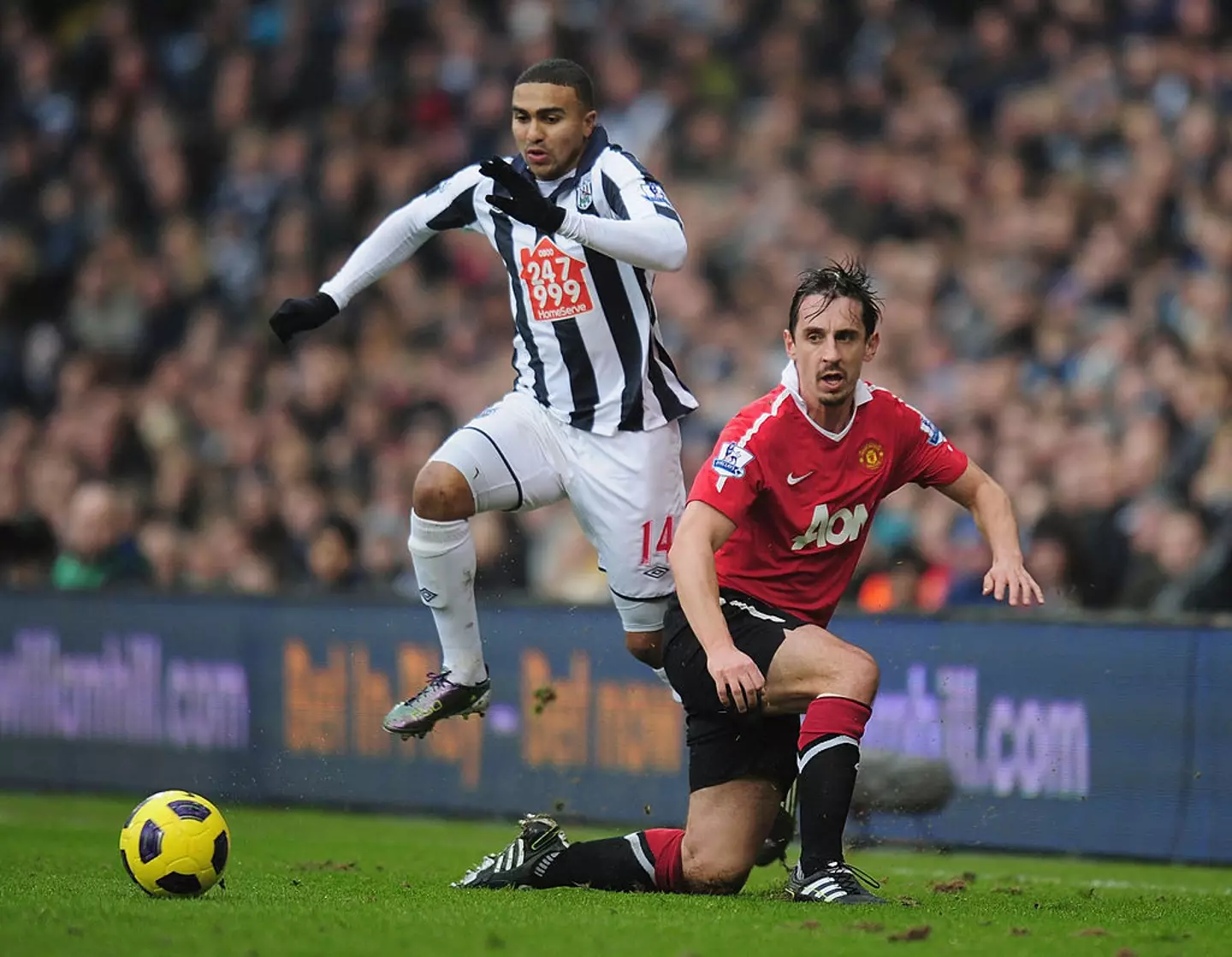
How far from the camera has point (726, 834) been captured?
7539mm

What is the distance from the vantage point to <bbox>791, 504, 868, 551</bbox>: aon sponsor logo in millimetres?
7570

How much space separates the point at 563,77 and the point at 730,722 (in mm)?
2624

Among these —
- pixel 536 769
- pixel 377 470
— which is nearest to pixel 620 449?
pixel 536 769

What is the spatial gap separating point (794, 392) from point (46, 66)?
1563cm

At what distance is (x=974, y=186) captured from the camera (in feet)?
49.6

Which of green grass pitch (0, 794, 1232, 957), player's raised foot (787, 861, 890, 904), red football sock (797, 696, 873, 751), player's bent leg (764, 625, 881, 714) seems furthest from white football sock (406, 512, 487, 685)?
player's raised foot (787, 861, 890, 904)

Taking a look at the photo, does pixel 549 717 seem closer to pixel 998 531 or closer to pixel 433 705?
pixel 433 705

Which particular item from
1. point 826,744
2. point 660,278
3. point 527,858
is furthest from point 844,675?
point 660,278

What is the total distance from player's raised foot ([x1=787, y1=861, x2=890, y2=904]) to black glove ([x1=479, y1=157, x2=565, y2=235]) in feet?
8.17

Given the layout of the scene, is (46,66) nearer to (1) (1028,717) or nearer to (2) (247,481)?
(2) (247,481)

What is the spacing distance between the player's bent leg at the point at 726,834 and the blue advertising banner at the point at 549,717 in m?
2.22

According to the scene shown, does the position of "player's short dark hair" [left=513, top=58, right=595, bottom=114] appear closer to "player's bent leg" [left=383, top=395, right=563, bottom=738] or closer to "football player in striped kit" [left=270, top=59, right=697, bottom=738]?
"football player in striped kit" [left=270, top=59, right=697, bottom=738]

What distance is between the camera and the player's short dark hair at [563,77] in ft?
26.8

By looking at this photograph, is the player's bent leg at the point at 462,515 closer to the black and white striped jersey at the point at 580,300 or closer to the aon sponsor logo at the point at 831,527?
the black and white striped jersey at the point at 580,300
